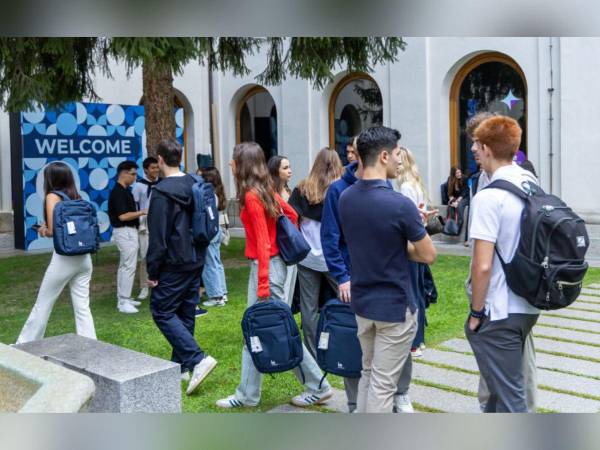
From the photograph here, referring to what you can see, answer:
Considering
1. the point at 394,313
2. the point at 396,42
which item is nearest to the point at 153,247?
the point at 394,313

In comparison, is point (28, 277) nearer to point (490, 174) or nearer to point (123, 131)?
point (123, 131)

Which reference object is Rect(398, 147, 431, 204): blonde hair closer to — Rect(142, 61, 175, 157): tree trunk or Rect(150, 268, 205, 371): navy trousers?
Rect(150, 268, 205, 371): navy trousers

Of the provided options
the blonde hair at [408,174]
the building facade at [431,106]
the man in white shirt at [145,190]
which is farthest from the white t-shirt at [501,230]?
the building facade at [431,106]

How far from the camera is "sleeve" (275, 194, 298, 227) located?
5166 mm

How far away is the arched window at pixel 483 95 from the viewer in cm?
1502

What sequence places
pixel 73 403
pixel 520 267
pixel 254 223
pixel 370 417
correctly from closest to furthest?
pixel 73 403 → pixel 520 267 → pixel 370 417 → pixel 254 223

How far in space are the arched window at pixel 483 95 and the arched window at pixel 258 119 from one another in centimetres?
526

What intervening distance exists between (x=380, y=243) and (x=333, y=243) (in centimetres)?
96

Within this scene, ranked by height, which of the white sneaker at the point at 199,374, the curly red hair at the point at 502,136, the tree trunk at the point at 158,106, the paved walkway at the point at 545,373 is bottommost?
the paved walkway at the point at 545,373

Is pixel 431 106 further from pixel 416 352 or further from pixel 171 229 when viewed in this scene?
pixel 171 229

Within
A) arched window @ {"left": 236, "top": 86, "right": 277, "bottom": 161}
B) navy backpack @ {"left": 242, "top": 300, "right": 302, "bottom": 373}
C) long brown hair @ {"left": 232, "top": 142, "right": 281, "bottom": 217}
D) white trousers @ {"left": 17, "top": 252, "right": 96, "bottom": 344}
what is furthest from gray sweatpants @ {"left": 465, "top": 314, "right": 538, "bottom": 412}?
arched window @ {"left": 236, "top": 86, "right": 277, "bottom": 161}

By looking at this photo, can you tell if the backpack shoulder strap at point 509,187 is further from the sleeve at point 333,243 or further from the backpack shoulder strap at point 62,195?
the backpack shoulder strap at point 62,195
